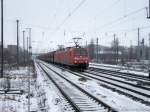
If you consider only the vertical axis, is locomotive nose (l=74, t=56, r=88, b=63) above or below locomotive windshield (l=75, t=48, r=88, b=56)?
below

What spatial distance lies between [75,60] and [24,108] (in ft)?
97.7

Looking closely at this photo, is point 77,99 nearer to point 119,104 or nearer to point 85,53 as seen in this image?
point 119,104

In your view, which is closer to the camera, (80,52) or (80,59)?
(80,59)

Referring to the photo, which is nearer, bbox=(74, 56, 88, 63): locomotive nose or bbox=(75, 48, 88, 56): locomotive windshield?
bbox=(74, 56, 88, 63): locomotive nose

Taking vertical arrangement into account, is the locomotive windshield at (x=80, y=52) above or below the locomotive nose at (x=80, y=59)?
above

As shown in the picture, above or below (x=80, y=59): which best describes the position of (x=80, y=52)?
above

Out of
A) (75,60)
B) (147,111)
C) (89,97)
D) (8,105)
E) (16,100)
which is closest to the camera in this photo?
(147,111)

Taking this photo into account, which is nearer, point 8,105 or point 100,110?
point 100,110

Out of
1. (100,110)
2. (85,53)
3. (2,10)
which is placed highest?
(2,10)

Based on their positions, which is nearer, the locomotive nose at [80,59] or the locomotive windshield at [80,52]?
the locomotive nose at [80,59]

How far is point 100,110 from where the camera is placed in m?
12.8

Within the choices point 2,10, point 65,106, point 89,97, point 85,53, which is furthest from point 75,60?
point 65,106

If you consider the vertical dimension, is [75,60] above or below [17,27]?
below

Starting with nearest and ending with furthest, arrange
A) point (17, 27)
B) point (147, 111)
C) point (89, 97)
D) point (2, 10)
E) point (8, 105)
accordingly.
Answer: point (147, 111)
point (8, 105)
point (89, 97)
point (2, 10)
point (17, 27)
